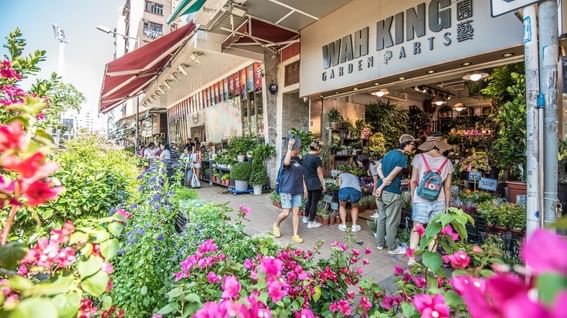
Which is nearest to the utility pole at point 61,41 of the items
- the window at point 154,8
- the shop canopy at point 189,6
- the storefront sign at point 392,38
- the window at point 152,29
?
the shop canopy at point 189,6

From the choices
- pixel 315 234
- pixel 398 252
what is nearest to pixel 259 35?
pixel 315 234

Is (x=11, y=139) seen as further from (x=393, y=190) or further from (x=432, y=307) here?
(x=393, y=190)

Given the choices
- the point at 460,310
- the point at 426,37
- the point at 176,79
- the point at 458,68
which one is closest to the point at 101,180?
the point at 460,310

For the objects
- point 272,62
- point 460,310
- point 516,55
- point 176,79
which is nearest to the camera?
point 460,310

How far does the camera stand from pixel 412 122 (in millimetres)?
11555

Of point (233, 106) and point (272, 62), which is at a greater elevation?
point (272, 62)

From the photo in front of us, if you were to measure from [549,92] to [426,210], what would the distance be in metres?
2.20

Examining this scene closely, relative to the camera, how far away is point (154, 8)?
3694 centimetres

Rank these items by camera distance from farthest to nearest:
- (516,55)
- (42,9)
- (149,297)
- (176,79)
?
(176,79)
(42,9)
(516,55)
(149,297)

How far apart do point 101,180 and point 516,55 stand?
561 centimetres

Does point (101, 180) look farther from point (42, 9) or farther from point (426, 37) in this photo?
point (426, 37)

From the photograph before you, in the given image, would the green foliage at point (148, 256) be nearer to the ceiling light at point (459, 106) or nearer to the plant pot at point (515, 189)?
the plant pot at point (515, 189)

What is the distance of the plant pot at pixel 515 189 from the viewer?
14.7 ft

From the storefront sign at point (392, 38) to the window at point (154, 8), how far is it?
120ft
